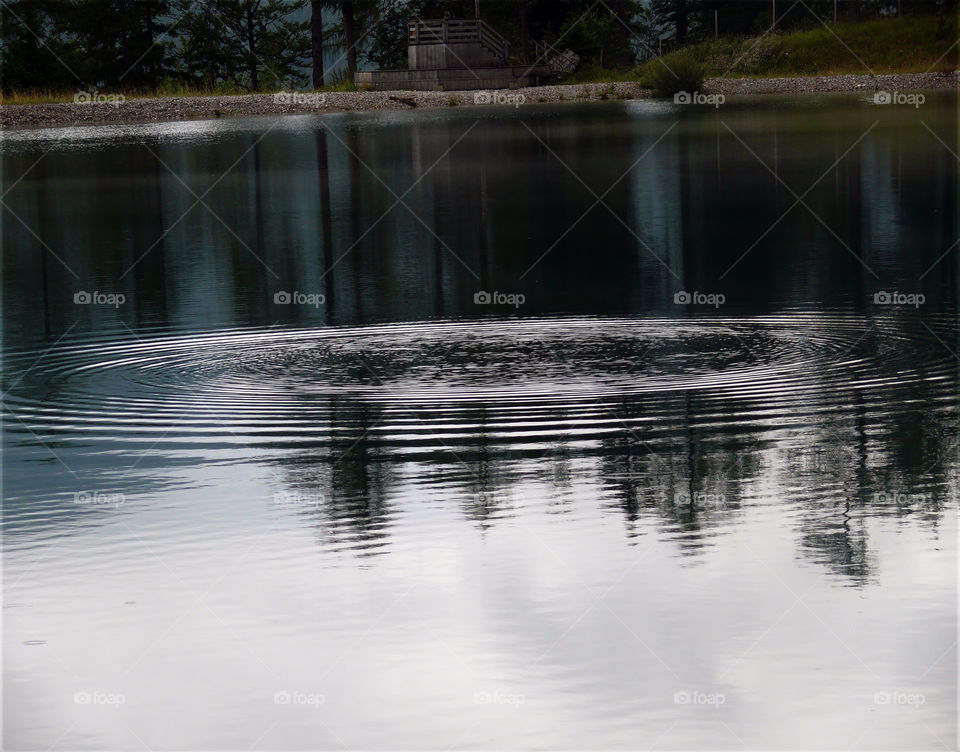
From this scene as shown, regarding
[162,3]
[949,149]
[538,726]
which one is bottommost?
[538,726]

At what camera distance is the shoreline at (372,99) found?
55.7 m

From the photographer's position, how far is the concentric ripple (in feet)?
31.2

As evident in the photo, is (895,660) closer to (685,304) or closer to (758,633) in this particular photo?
(758,633)

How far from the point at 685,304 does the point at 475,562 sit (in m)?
7.51

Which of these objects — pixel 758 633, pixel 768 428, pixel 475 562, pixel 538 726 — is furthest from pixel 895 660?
pixel 768 428

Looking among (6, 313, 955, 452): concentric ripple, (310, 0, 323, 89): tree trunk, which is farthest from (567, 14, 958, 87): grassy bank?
(6, 313, 955, 452): concentric ripple

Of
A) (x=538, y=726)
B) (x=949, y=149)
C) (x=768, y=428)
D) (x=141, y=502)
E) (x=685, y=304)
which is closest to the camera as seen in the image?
(x=538, y=726)

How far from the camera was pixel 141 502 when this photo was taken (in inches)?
310

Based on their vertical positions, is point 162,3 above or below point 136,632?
above

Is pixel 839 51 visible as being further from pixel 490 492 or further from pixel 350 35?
pixel 490 492

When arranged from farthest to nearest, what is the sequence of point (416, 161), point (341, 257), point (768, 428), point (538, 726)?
point (416, 161), point (341, 257), point (768, 428), point (538, 726)

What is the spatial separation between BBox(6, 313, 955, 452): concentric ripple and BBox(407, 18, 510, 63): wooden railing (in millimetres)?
57207

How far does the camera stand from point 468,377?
35.4ft

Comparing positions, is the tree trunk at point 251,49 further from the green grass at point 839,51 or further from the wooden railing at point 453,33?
the green grass at point 839,51
